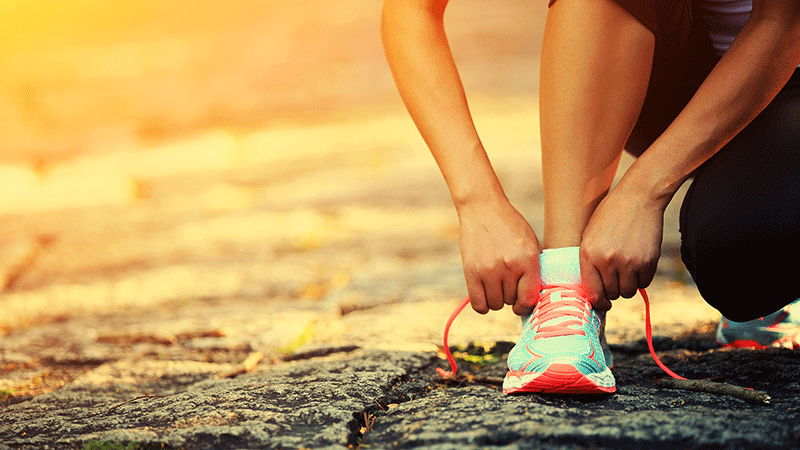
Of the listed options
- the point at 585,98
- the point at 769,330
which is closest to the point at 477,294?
the point at 585,98

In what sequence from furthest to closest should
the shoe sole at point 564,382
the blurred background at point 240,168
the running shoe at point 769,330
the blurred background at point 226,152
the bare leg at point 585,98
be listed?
the blurred background at point 226,152 < the blurred background at point 240,168 < the running shoe at point 769,330 < the bare leg at point 585,98 < the shoe sole at point 564,382

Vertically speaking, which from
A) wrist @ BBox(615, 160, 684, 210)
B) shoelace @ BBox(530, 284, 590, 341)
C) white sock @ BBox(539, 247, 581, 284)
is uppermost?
wrist @ BBox(615, 160, 684, 210)

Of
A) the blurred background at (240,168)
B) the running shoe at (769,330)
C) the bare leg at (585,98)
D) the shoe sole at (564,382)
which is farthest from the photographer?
the blurred background at (240,168)

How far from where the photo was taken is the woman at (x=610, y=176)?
2.85ft

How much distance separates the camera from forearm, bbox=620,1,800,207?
850 millimetres

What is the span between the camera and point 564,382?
2.73 ft

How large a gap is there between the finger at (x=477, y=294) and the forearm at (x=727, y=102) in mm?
260

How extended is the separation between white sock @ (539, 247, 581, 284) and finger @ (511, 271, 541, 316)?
2 cm

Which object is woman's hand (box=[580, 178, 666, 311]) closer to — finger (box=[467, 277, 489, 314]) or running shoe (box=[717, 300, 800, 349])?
finger (box=[467, 277, 489, 314])

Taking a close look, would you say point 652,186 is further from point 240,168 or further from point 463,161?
point 240,168

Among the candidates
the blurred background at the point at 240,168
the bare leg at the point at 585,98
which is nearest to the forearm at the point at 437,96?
the bare leg at the point at 585,98

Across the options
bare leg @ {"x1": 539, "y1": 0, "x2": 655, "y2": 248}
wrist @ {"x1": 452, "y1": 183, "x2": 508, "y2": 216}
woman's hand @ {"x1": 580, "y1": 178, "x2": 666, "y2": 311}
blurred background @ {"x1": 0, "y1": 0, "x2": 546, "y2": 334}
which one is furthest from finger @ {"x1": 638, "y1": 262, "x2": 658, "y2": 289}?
blurred background @ {"x1": 0, "y1": 0, "x2": 546, "y2": 334}

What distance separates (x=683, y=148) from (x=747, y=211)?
0.45 ft

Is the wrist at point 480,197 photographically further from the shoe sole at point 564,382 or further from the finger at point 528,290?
the shoe sole at point 564,382
